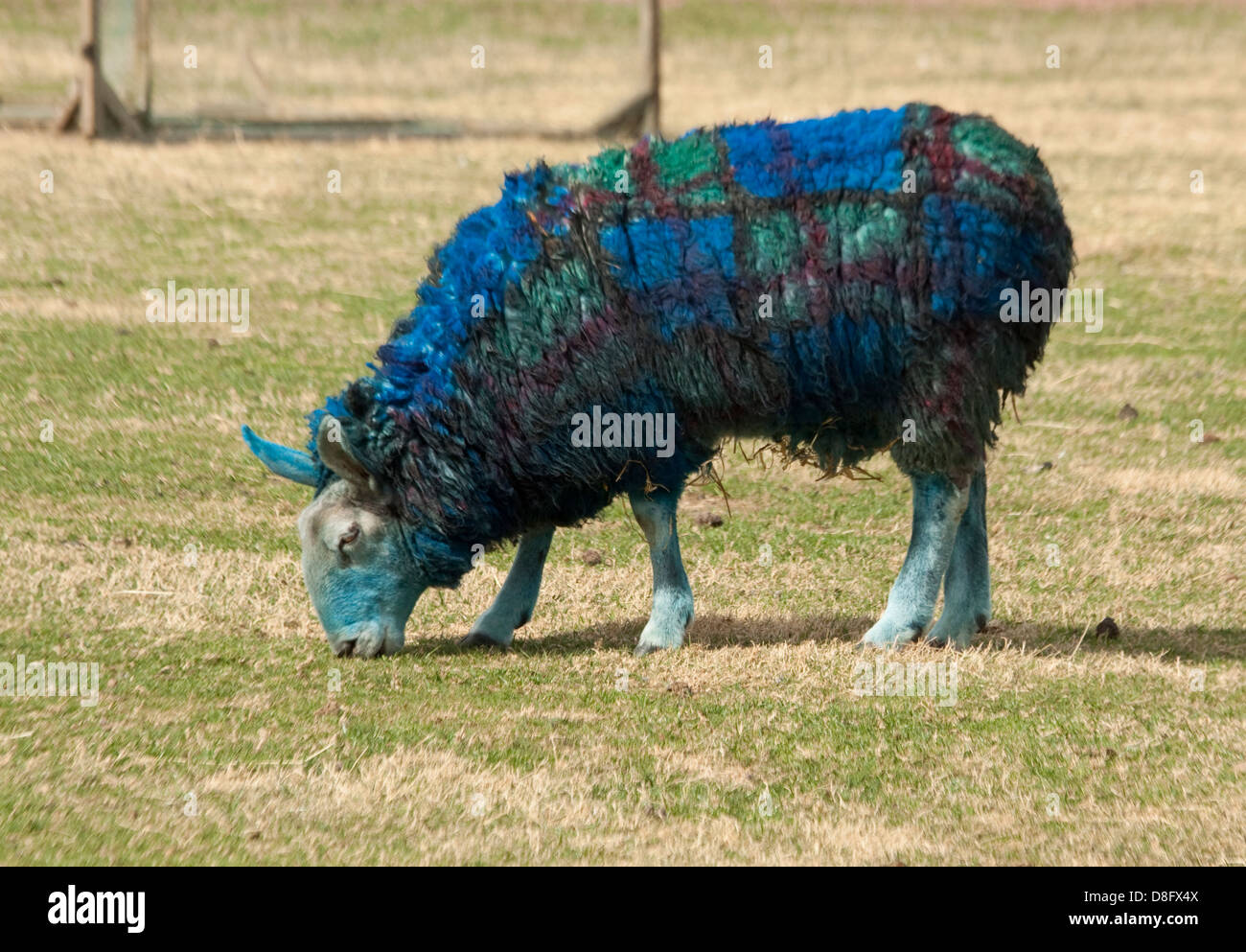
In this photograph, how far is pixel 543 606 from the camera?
944 centimetres

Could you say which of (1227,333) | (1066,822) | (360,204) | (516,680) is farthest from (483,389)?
(360,204)

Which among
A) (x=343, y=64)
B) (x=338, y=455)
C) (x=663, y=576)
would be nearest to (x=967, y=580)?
(x=663, y=576)

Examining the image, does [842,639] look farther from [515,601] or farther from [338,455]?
[338,455]

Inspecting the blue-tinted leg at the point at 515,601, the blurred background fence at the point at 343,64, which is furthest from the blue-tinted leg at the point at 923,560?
Answer: the blurred background fence at the point at 343,64

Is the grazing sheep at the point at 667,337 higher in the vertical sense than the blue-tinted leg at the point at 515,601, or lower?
higher

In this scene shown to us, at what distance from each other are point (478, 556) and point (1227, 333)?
9.62m

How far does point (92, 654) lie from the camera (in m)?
8.46

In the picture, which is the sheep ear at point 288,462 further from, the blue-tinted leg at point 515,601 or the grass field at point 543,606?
the blue-tinted leg at point 515,601

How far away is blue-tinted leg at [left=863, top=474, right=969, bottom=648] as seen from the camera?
8336mm

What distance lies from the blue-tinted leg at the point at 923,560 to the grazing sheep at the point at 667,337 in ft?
0.16

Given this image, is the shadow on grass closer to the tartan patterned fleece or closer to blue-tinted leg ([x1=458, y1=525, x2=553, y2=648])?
blue-tinted leg ([x1=458, y1=525, x2=553, y2=648])

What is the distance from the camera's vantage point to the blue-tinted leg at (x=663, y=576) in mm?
8445

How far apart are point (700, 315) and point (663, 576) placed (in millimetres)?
1251

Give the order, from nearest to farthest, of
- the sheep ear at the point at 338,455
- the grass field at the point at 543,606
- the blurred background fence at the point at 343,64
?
the grass field at the point at 543,606
the sheep ear at the point at 338,455
the blurred background fence at the point at 343,64
